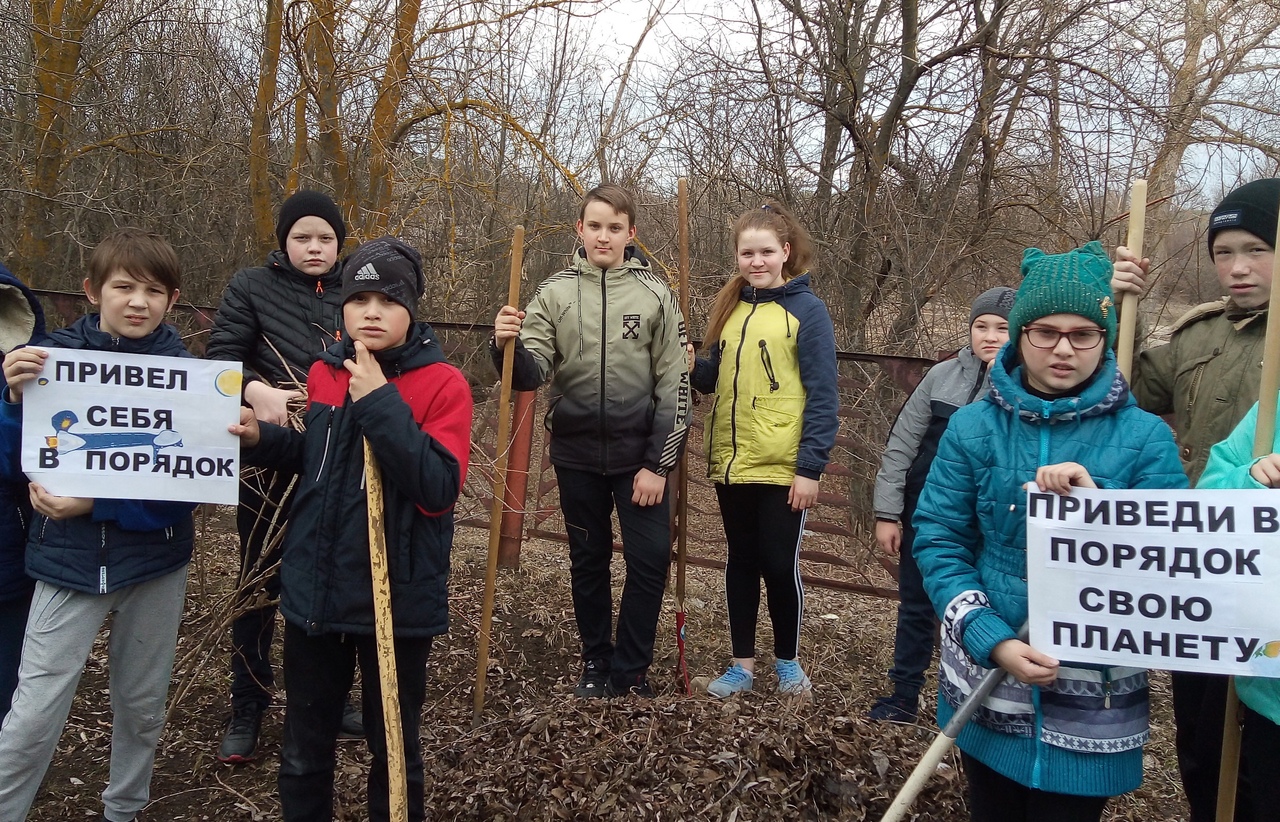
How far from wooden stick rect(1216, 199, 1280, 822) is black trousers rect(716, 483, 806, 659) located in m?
1.71

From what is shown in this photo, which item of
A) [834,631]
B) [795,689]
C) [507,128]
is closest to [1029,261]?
[795,689]

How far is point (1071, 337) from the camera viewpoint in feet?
6.47

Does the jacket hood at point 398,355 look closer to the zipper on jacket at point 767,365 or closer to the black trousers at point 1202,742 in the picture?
the zipper on jacket at point 767,365

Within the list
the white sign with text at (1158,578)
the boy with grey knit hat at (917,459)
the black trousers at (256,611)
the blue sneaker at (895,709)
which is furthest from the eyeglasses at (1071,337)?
the black trousers at (256,611)

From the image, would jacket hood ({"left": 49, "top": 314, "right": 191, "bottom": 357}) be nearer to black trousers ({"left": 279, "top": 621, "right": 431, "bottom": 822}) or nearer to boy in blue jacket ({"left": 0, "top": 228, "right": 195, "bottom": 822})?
boy in blue jacket ({"left": 0, "top": 228, "right": 195, "bottom": 822})

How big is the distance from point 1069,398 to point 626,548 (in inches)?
79.1

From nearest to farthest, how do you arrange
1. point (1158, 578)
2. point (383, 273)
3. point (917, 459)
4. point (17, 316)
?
point (1158, 578) < point (383, 273) < point (17, 316) < point (917, 459)

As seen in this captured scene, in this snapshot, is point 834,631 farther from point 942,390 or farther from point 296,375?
point 296,375

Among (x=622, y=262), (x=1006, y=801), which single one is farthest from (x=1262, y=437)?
(x=622, y=262)

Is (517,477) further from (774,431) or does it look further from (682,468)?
(774,431)

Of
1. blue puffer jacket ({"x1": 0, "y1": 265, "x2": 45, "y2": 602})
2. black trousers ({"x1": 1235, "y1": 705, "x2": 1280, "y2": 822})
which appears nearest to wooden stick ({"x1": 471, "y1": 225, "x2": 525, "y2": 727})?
blue puffer jacket ({"x1": 0, "y1": 265, "x2": 45, "y2": 602})

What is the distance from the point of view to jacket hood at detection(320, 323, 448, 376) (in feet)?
7.86

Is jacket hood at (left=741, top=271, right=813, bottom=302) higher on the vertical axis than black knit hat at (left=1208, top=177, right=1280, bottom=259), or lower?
lower

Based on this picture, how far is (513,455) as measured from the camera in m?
4.85
